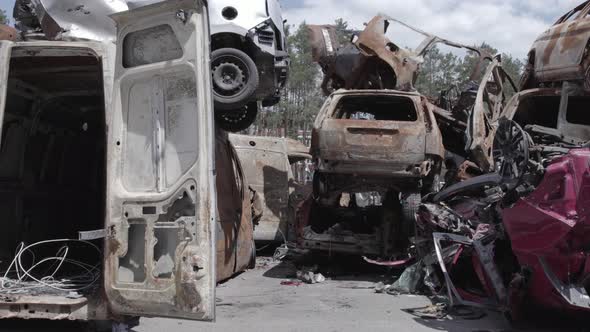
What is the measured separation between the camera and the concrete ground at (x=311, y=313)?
5629mm

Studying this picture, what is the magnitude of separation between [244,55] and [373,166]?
6.93ft

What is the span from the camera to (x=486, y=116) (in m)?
8.67

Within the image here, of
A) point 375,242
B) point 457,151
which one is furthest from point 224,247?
point 457,151

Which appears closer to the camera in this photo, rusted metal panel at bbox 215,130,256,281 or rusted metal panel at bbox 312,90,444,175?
rusted metal panel at bbox 215,130,256,281

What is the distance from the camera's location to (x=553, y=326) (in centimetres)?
566

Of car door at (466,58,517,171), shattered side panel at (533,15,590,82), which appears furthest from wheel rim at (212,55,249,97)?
shattered side panel at (533,15,590,82)

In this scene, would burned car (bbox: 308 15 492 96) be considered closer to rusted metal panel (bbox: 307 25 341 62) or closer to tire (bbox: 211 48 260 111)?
rusted metal panel (bbox: 307 25 341 62)

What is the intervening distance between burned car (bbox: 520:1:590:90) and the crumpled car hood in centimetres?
458

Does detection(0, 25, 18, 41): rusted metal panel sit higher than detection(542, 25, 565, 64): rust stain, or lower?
higher

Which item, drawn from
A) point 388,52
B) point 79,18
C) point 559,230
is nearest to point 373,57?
point 388,52

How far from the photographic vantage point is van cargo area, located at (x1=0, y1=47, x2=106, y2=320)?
4.58m

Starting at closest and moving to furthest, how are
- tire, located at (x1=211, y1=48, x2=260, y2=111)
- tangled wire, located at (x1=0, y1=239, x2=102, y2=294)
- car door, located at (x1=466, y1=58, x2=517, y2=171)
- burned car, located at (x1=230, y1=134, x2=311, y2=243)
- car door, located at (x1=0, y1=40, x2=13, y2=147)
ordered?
car door, located at (x1=0, y1=40, x2=13, y2=147), tangled wire, located at (x1=0, y1=239, x2=102, y2=294), tire, located at (x1=211, y1=48, x2=260, y2=111), car door, located at (x1=466, y1=58, x2=517, y2=171), burned car, located at (x1=230, y1=134, x2=311, y2=243)

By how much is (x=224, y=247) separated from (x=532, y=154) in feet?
11.8

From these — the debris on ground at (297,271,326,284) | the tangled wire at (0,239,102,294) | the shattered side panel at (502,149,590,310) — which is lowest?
the debris on ground at (297,271,326,284)
